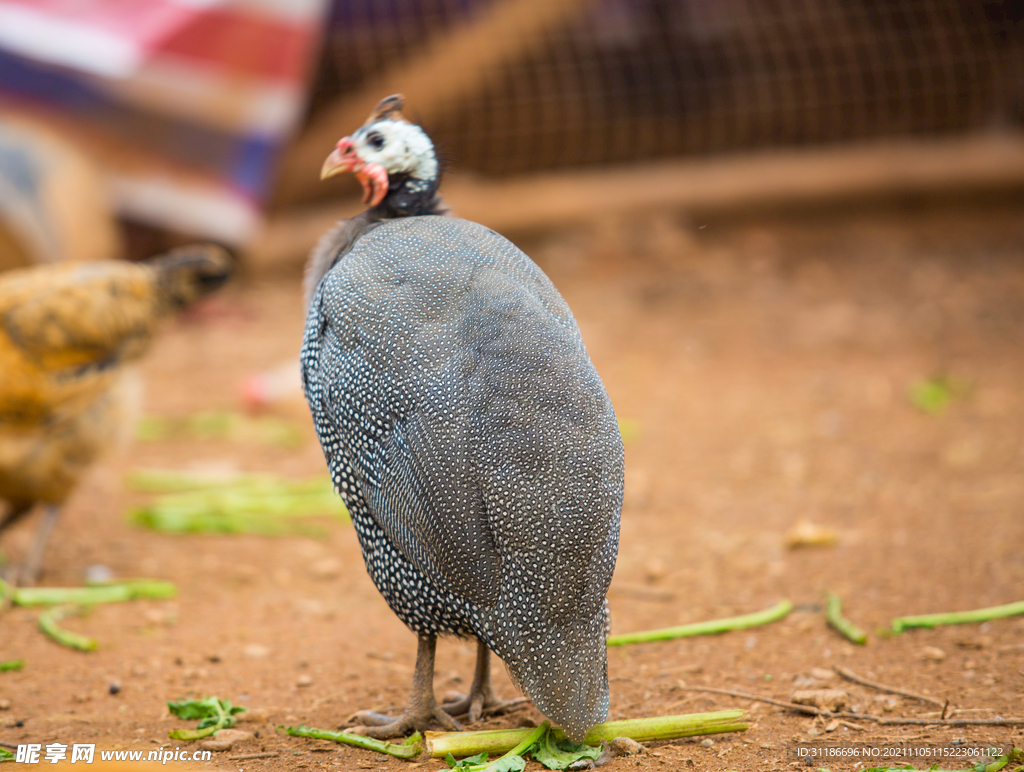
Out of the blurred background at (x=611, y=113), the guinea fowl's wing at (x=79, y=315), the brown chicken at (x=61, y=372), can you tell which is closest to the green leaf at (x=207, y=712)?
the brown chicken at (x=61, y=372)

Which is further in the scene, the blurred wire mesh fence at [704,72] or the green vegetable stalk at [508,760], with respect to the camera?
the blurred wire mesh fence at [704,72]

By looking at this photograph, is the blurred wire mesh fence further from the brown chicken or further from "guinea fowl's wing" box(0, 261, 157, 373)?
the brown chicken

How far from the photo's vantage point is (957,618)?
3273 mm

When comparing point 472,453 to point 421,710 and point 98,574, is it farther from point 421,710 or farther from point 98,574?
point 98,574

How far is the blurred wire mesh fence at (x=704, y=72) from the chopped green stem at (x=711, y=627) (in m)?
5.29

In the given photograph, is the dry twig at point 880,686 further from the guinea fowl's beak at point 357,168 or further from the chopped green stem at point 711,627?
the guinea fowl's beak at point 357,168

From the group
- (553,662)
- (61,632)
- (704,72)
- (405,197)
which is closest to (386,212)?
(405,197)

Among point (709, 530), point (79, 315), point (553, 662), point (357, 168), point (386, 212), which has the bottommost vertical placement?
point (709, 530)

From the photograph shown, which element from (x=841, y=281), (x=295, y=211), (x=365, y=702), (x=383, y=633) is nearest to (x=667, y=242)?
(x=841, y=281)

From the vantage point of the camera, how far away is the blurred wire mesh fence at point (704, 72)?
785 cm

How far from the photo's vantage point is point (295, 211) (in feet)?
27.1

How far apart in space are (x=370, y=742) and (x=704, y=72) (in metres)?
6.87

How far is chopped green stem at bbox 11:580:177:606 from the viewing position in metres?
3.64

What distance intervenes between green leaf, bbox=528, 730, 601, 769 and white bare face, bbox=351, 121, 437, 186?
61.7 inches
